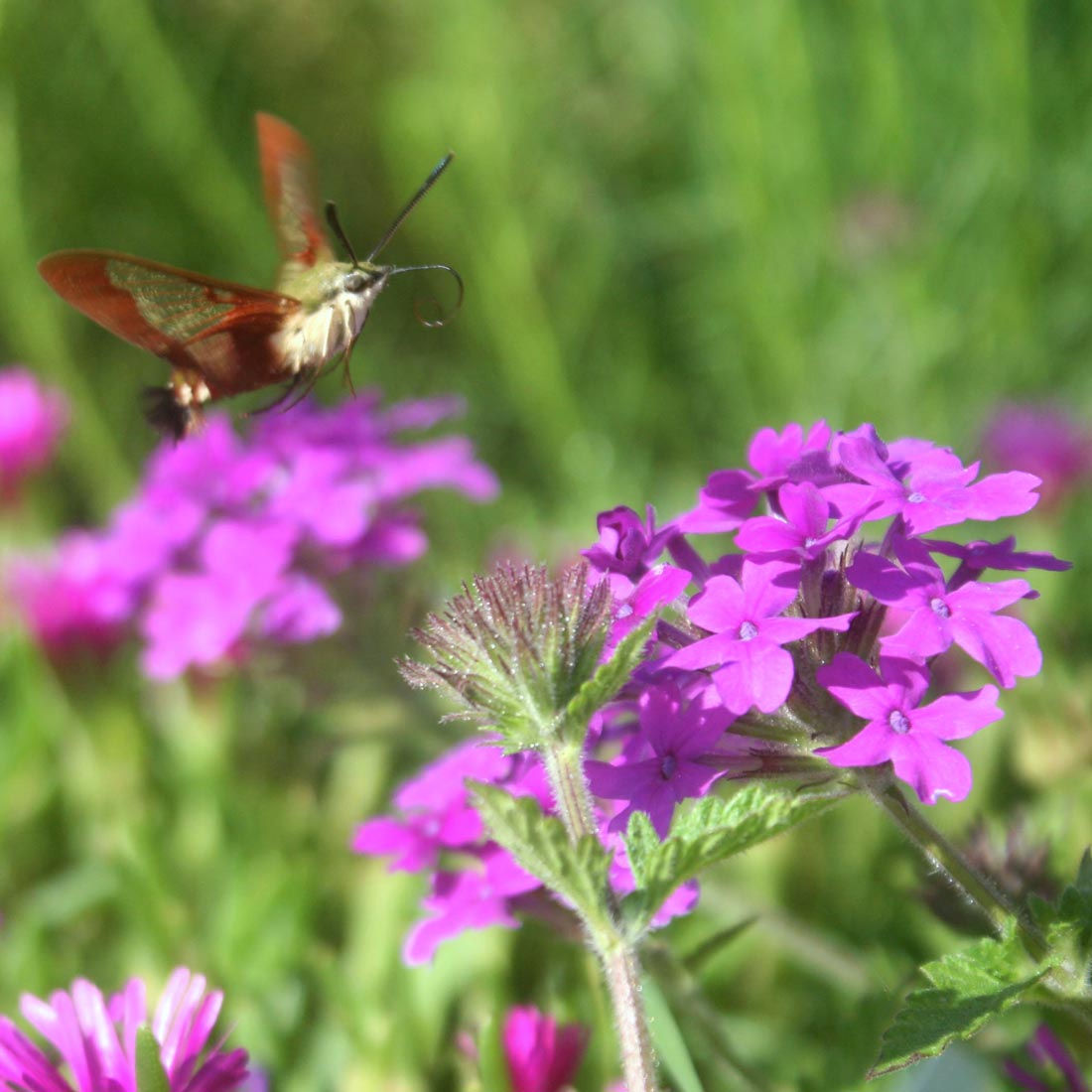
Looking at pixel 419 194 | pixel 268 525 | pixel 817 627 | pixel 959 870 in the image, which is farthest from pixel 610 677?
pixel 268 525

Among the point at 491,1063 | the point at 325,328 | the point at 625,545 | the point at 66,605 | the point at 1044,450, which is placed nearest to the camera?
the point at 625,545

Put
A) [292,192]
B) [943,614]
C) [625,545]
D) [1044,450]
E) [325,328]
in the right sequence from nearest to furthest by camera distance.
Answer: [943,614], [625,545], [325,328], [292,192], [1044,450]

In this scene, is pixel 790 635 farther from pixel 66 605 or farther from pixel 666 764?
pixel 66 605

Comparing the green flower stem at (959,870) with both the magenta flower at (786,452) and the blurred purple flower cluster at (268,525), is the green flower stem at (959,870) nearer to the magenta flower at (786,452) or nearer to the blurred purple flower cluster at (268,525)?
the magenta flower at (786,452)

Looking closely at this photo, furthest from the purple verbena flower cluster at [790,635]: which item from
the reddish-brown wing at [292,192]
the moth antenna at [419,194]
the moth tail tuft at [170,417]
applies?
the reddish-brown wing at [292,192]

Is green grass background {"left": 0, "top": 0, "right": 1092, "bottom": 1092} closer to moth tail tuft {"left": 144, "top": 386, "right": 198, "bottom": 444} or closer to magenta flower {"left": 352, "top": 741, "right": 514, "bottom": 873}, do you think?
magenta flower {"left": 352, "top": 741, "right": 514, "bottom": 873}

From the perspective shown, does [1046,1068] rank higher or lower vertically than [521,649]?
lower

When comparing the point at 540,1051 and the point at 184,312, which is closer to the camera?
the point at 540,1051
